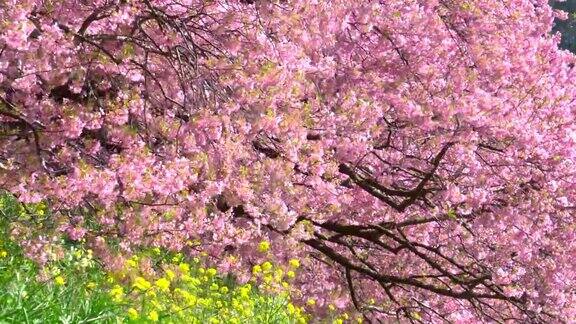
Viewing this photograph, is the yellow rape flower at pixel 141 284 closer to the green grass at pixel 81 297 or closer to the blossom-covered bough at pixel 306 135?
the green grass at pixel 81 297

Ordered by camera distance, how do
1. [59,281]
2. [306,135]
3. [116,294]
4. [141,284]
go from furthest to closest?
[306,135] < [116,294] < [141,284] < [59,281]

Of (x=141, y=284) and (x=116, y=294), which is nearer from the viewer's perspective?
(x=141, y=284)

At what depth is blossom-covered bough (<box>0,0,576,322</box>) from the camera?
17.4 ft

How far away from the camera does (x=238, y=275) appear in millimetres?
8555

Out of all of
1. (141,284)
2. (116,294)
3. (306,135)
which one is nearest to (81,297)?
(116,294)

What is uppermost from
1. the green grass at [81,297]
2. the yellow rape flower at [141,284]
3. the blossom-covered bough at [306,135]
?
the blossom-covered bough at [306,135]

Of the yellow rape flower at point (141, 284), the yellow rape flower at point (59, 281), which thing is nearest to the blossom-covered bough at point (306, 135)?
the yellow rape flower at point (59, 281)

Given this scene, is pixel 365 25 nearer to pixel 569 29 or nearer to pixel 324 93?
pixel 324 93

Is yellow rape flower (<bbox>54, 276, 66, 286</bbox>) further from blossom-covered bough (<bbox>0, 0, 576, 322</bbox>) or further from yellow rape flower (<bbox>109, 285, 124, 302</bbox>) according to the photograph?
yellow rape flower (<bbox>109, 285, 124, 302</bbox>)

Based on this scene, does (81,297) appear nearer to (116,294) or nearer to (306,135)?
(116,294)

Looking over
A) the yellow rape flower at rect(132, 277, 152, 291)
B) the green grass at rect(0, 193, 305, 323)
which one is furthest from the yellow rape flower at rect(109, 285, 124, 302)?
the yellow rape flower at rect(132, 277, 152, 291)

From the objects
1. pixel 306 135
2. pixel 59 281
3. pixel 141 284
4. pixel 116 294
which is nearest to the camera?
pixel 59 281

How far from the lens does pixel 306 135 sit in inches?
273

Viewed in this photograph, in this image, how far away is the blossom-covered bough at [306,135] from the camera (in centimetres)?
529
